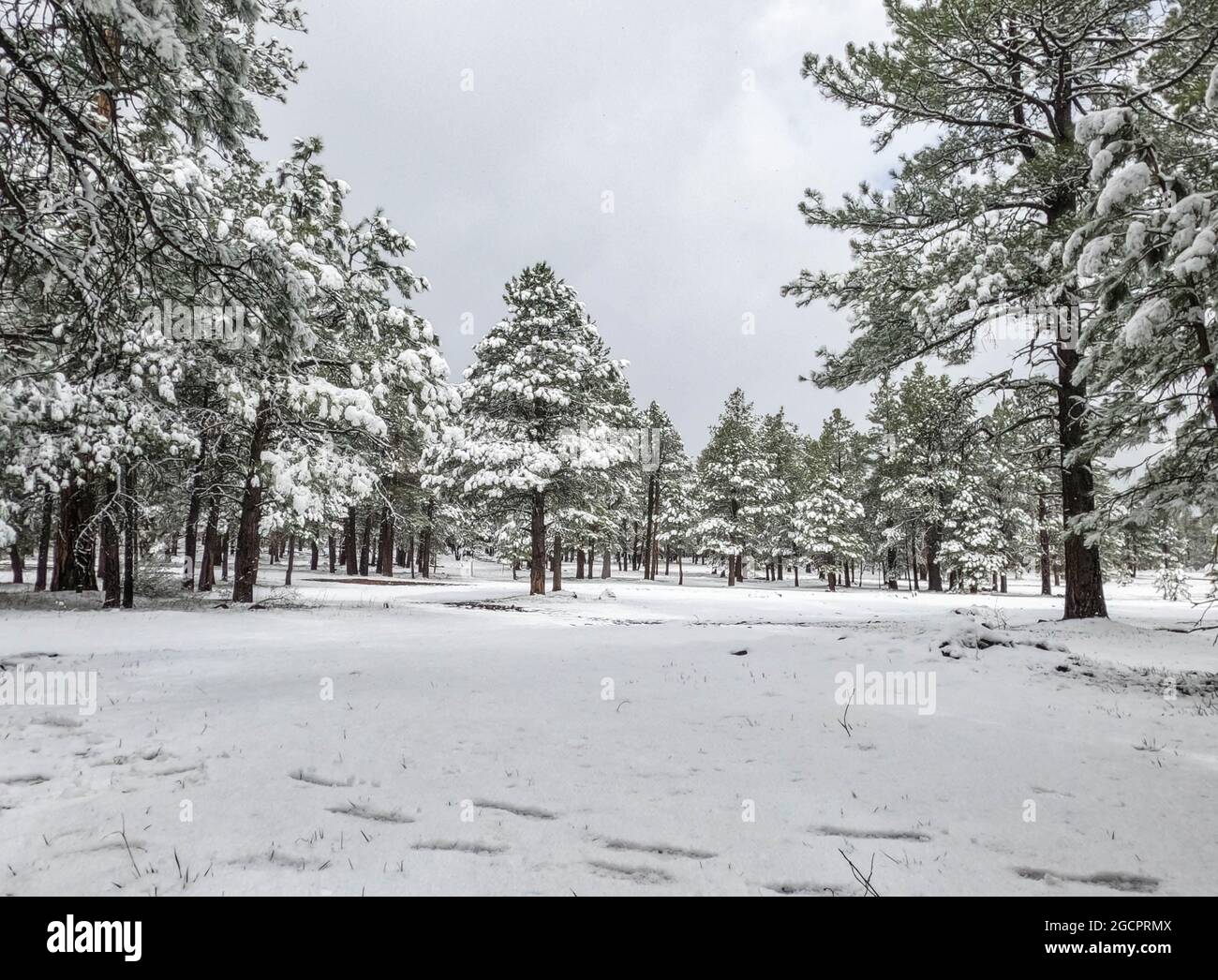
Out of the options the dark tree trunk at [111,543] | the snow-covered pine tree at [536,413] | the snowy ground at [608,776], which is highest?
the snow-covered pine tree at [536,413]

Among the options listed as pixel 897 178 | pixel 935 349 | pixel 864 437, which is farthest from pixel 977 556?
pixel 897 178

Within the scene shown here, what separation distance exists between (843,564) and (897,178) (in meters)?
33.9

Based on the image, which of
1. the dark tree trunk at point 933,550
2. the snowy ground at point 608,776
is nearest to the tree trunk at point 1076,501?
the snowy ground at point 608,776

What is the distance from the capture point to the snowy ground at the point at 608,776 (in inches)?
106

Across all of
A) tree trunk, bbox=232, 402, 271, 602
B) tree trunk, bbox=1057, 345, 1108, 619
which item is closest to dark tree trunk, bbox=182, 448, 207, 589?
tree trunk, bbox=232, 402, 271, 602

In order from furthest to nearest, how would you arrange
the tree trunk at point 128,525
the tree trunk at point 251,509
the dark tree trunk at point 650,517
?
the dark tree trunk at point 650,517 → the tree trunk at point 251,509 → the tree trunk at point 128,525

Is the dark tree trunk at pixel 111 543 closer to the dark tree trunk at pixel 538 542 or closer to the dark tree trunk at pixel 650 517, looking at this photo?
the dark tree trunk at pixel 538 542

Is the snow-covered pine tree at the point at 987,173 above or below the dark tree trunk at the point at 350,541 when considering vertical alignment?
above

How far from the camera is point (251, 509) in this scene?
559 inches

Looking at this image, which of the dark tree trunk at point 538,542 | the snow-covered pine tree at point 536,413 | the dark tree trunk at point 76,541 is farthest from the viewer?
the dark tree trunk at point 538,542

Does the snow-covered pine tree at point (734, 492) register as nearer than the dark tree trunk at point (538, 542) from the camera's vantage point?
No

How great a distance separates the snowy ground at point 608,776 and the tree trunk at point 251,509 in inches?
239

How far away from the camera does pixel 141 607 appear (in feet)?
44.3
